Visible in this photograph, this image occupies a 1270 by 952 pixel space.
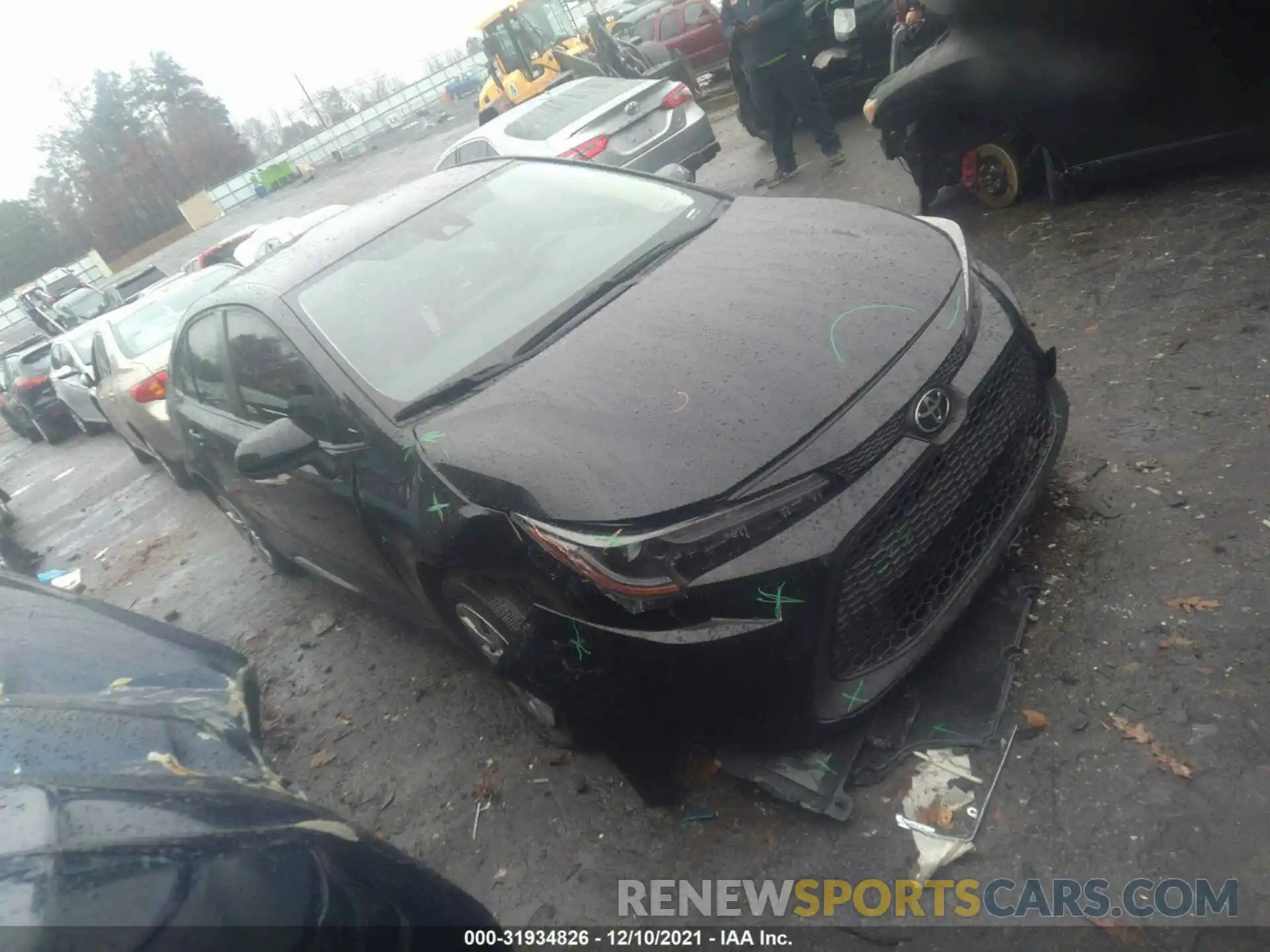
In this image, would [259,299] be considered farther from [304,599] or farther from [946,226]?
[946,226]

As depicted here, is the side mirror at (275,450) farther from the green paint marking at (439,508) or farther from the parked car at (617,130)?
the parked car at (617,130)

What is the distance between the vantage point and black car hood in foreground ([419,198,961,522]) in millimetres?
2176

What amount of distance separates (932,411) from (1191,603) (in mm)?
1098

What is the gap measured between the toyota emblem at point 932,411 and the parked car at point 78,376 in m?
9.41

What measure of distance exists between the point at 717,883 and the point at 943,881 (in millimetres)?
615

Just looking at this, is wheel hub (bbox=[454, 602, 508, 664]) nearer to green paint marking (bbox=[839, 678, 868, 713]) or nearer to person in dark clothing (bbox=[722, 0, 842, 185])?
green paint marking (bbox=[839, 678, 868, 713])

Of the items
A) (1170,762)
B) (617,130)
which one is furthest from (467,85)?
(1170,762)

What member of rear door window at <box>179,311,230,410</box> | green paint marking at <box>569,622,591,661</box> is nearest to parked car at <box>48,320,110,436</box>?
rear door window at <box>179,311,230,410</box>

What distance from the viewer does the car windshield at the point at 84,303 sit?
18156 millimetres

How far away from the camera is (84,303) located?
18547mm

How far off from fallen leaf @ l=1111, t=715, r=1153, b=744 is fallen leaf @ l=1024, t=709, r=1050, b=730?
172mm

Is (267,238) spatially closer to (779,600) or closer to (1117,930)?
(779,600)

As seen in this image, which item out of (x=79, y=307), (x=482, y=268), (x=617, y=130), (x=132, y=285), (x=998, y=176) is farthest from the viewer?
(x=79, y=307)

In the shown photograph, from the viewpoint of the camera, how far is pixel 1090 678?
8.09ft
